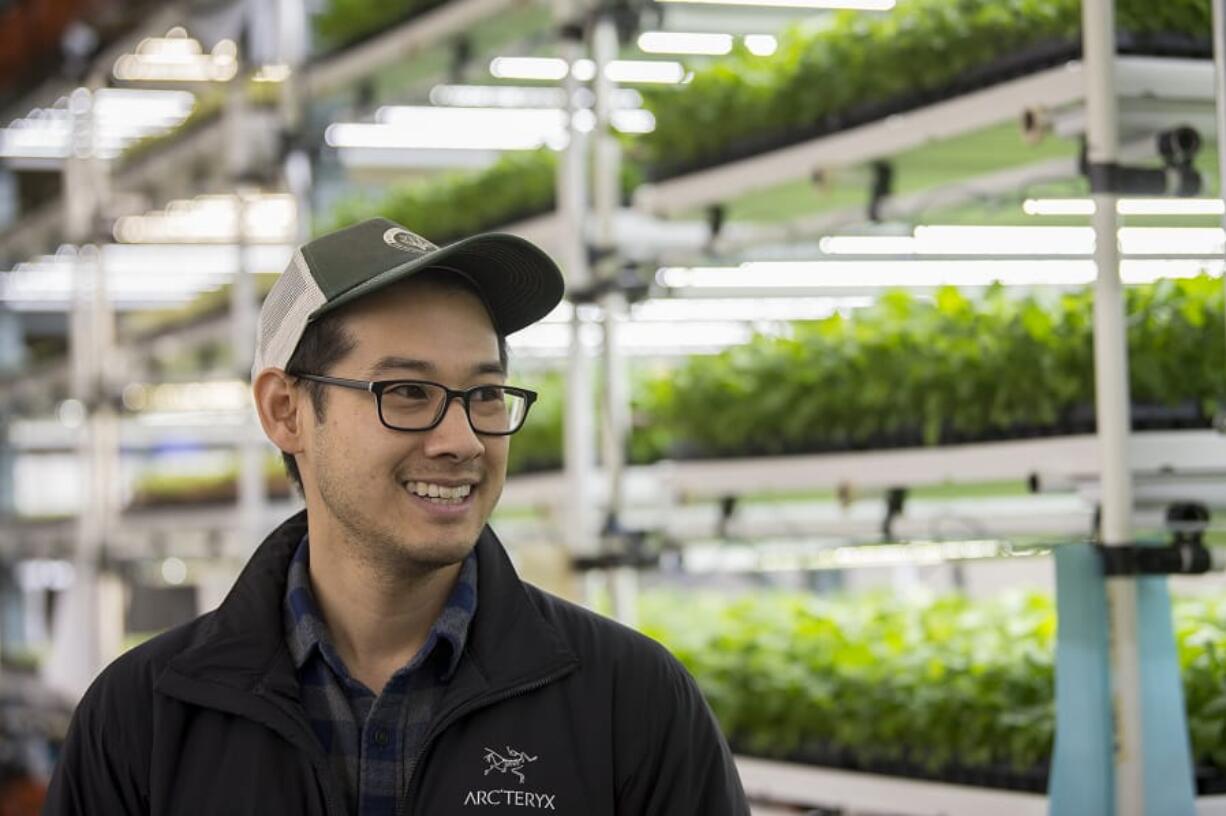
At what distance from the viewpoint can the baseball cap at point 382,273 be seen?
1980 mm

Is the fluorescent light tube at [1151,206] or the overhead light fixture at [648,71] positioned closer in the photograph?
the fluorescent light tube at [1151,206]

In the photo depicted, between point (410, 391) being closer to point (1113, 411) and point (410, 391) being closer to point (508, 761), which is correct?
point (508, 761)

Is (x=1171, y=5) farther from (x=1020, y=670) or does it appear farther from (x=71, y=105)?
(x=71, y=105)

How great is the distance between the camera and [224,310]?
9484 millimetres

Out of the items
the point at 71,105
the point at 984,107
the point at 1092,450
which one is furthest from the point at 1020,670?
the point at 71,105

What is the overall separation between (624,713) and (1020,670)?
6.50 feet

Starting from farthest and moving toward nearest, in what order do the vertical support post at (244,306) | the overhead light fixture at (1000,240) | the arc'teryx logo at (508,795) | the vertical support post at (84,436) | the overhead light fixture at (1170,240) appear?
the vertical support post at (84,436), the vertical support post at (244,306), the overhead light fixture at (1000,240), the overhead light fixture at (1170,240), the arc'teryx logo at (508,795)

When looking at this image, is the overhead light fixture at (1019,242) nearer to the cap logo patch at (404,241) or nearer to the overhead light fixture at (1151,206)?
the overhead light fixture at (1151,206)

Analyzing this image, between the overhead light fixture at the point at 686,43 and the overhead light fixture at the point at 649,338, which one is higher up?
the overhead light fixture at the point at 686,43

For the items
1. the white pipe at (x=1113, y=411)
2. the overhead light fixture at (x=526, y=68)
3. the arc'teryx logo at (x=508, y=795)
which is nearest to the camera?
the arc'teryx logo at (x=508, y=795)

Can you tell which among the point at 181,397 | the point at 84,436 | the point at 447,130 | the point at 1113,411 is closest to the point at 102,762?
the point at 1113,411

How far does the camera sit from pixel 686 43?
5.85 metres

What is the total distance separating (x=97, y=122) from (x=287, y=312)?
8.32 meters

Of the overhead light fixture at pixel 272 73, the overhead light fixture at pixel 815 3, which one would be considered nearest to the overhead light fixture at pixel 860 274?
the overhead light fixture at pixel 815 3
